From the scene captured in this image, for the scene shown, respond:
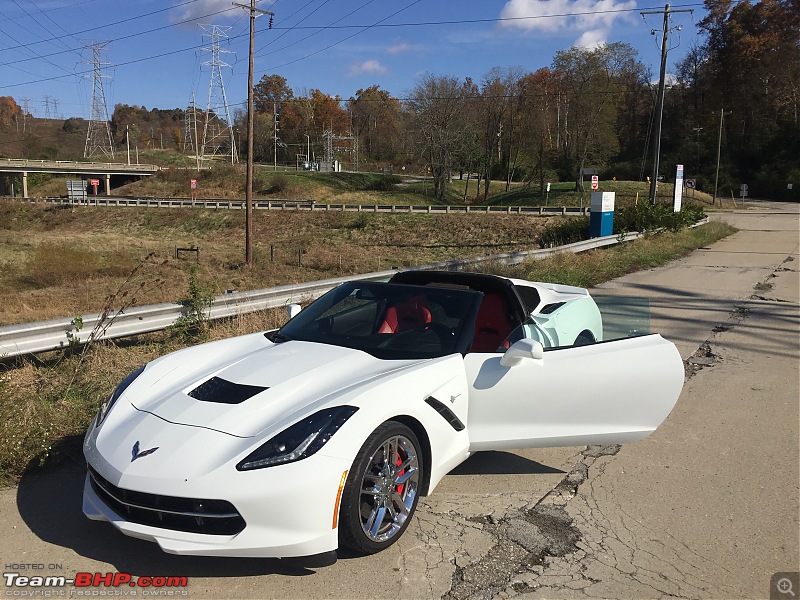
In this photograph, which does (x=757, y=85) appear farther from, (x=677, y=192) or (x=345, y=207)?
(x=677, y=192)

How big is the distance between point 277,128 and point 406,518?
419 feet

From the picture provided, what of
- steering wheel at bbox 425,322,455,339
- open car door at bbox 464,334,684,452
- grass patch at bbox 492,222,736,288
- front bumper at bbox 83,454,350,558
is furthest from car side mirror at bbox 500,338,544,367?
grass patch at bbox 492,222,736,288

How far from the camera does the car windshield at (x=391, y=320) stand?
4.21m

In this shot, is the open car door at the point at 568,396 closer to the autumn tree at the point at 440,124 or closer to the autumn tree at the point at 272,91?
the autumn tree at the point at 440,124

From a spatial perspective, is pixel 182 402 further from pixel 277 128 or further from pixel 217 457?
pixel 277 128

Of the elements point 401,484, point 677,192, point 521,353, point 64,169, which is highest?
point 64,169

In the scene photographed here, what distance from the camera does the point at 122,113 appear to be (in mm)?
183125

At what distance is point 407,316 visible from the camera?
457 cm

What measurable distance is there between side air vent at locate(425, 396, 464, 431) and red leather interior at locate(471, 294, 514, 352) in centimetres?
58

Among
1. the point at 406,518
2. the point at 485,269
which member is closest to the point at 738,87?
the point at 485,269

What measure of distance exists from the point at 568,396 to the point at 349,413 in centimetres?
152

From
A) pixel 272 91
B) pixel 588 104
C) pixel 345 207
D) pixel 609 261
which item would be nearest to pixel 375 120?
pixel 272 91

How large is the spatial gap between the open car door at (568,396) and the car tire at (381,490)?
62cm

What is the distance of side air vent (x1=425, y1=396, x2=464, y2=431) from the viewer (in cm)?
371
